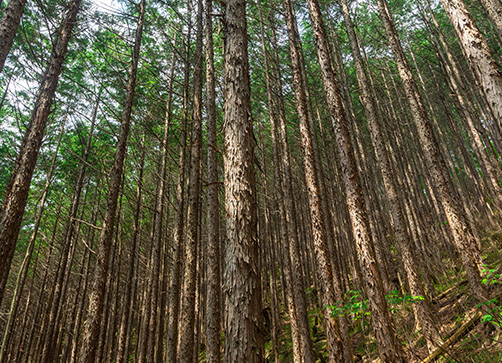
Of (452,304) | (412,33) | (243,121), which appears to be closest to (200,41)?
(243,121)

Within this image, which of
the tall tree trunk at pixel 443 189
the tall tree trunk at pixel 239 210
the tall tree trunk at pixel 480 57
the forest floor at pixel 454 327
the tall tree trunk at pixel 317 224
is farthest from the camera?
the tall tree trunk at pixel 317 224

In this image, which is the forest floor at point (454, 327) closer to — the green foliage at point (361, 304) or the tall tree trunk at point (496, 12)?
the green foliage at point (361, 304)

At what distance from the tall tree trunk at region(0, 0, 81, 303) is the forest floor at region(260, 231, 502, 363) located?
6.78m

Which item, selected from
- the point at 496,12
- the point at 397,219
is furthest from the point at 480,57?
the point at 397,219

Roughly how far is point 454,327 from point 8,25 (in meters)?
10.8

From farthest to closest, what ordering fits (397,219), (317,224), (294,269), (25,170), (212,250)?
(294,269) < (397,219) < (317,224) < (212,250) < (25,170)

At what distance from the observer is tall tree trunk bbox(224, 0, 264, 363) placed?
126 inches

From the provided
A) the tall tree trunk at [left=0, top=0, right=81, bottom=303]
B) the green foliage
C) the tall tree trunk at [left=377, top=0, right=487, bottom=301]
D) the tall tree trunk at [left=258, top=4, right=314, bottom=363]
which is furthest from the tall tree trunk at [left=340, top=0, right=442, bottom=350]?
the tall tree trunk at [left=0, top=0, right=81, bottom=303]

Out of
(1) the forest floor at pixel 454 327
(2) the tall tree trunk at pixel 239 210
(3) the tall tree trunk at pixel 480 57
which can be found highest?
(3) the tall tree trunk at pixel 480 57

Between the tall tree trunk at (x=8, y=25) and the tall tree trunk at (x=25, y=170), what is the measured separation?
3.58 feet

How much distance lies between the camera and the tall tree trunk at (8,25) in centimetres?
493

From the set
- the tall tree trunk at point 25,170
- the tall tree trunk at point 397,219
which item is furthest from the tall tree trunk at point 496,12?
the tall tree trunk at point 25,170

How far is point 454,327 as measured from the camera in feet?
19.6

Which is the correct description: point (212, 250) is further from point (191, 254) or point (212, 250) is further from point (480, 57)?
point (480, 57)
